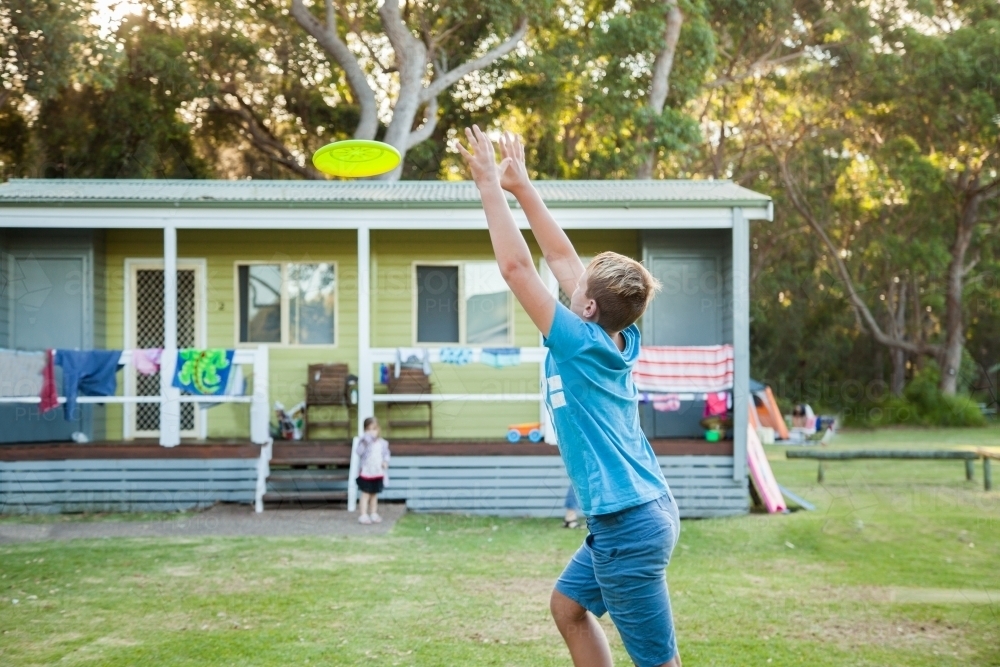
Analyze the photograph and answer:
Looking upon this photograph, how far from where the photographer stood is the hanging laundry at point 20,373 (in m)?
10.8

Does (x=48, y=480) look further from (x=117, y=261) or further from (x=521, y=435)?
(x=521, y=435)

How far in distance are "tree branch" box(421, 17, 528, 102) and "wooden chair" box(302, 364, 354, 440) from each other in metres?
10.1

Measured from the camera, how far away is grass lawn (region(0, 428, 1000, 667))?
5273 mm

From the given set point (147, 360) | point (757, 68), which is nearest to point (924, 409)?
point (757, 68)

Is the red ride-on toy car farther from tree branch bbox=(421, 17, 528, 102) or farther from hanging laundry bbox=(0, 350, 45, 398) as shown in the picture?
tree branch bbox=(421, 17, 528, 102)

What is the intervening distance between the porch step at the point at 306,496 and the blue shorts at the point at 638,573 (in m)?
8.08

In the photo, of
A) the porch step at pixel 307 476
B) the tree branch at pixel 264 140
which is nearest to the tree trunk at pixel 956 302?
the tree branch at pixel 264 140

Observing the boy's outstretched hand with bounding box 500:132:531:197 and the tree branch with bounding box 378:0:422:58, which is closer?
the boy's outstretched hand with bounding box 500:132:531:197

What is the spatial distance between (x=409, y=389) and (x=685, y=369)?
3.57 metres

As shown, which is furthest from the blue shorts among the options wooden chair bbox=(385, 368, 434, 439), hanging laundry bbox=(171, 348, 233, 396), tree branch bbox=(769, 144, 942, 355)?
tree branch bbox=(769, 144, 942, 355)

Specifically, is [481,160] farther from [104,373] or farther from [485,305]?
[485,305]

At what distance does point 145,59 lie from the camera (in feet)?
66.2

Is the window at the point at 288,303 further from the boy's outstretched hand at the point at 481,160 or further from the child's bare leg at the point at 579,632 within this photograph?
the boy's outstretched hand at the point at 481,160

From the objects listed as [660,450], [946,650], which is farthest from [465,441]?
[946,650]
